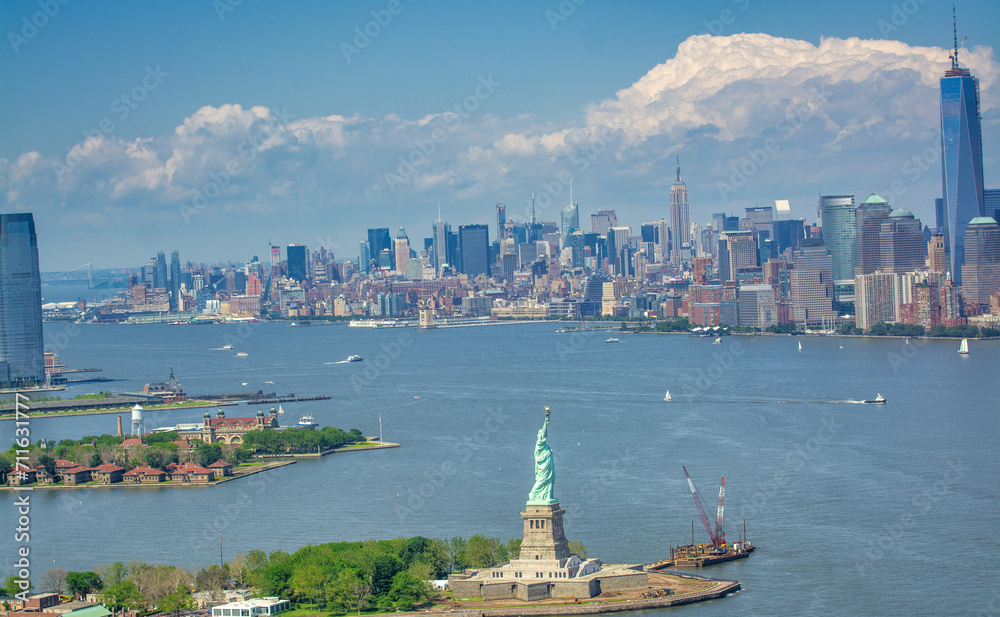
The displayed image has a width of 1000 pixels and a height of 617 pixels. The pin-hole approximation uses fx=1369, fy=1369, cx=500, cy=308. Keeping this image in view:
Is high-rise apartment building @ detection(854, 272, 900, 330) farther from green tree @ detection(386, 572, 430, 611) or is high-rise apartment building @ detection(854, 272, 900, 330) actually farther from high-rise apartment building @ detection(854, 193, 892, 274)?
green tree @ detection(386, 572, 430, 611)

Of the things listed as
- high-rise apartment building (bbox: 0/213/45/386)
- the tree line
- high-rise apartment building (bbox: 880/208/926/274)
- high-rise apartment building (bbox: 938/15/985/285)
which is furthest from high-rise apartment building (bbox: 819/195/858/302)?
the tree line

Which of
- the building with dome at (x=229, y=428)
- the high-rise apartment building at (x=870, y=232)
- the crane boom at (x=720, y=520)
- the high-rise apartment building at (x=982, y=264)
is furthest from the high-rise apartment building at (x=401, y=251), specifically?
the crane boom at (x=720, y=520)

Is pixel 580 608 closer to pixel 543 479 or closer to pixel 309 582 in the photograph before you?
pixel 543 479

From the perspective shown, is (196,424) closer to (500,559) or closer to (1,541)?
(1,541)

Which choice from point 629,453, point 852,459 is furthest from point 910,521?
point 629,453

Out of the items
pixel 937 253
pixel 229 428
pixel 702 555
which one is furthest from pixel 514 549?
pixel 937 253

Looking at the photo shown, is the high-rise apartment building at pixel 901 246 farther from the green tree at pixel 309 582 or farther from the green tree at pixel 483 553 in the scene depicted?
the green tree at pixel 309 582

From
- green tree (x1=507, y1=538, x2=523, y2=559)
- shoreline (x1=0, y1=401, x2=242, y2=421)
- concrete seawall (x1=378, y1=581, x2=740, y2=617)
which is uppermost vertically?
Answer: shoreline (x1=0, y1=401, x2=242, y2=421)
